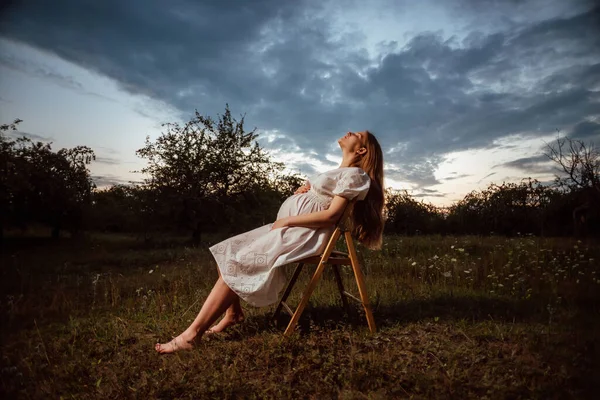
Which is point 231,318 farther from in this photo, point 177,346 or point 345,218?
point 345,218

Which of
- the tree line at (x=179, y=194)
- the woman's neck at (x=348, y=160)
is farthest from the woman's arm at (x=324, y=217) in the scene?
the tree line at (x=179, y=194)

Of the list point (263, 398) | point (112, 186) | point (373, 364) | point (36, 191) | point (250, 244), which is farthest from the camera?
point (112, 186)

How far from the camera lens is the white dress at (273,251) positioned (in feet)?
10.2

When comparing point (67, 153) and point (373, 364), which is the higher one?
point (67, 153)

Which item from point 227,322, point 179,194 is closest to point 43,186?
point 179,194

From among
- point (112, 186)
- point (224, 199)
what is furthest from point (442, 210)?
point (112, 186)

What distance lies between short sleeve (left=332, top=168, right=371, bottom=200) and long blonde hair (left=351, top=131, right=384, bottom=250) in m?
0.25

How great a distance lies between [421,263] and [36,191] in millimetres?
13169

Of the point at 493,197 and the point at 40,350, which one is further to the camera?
the point at 493,197

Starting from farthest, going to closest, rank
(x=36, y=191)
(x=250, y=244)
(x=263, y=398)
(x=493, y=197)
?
1. (x=493, y=197)
2. (x=36, y=191)
3. (x=250, y=244)
4. (x=263, y=398)

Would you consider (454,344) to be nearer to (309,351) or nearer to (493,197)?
(309,351)

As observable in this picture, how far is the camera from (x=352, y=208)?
3318 mm

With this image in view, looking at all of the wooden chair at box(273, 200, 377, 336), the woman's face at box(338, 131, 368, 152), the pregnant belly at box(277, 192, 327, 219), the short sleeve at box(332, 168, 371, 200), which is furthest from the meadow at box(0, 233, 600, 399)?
the woman's face at box(338, 131, 368, 152)

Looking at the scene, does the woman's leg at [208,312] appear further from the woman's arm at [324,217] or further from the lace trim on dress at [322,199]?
the lace trim on dress at [322,199]
